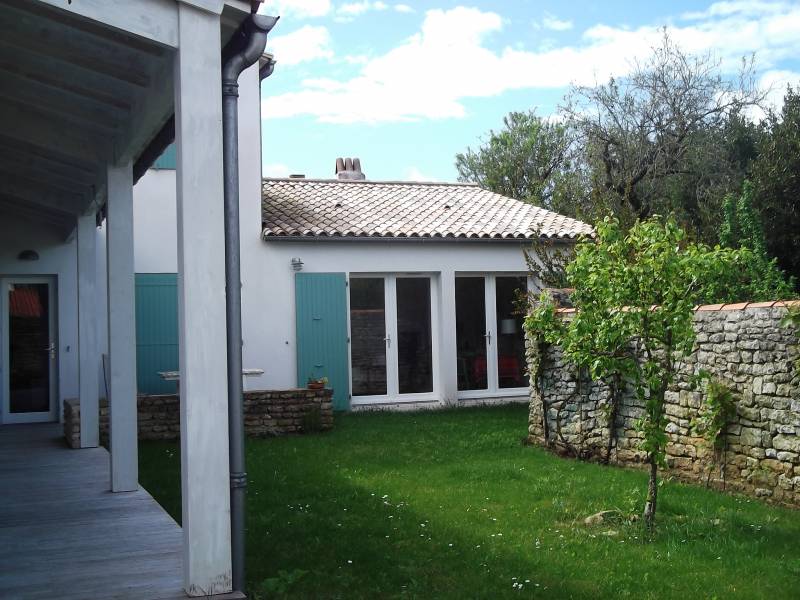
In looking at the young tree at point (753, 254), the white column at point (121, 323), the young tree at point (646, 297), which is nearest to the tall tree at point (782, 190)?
the young tree at point (753, 254)

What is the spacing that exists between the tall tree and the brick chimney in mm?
8609

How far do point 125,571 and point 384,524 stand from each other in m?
2.15

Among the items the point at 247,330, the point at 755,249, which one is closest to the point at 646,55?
the point at 755,249

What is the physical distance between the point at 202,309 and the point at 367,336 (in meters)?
10.4

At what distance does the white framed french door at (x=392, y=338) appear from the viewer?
595 inches

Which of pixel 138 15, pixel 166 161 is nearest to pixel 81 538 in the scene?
pixel 138 15

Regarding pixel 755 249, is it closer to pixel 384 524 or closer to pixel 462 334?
pixel 462 334

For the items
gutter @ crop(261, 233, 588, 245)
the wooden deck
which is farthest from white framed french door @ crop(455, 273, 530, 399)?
the wooden deck

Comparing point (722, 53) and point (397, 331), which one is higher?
point (722, 53)

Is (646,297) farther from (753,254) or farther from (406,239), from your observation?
(406,239)

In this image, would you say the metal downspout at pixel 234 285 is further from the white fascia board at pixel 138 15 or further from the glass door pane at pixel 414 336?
the glass door pane at pixel 414 336

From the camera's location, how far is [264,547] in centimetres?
623

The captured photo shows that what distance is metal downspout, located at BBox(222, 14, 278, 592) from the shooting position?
490 centimetres

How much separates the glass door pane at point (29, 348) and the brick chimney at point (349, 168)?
831cm
